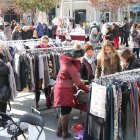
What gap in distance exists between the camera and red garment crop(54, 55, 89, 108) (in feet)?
22.6

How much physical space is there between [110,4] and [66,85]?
31.3 m

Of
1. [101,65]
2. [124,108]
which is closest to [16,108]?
[101,65]

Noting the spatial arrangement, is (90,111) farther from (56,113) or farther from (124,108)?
(56,113)

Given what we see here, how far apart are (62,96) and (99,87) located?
1.35 meters

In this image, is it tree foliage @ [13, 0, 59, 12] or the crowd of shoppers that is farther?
tree foliage @ [13, 0, 59, 12]

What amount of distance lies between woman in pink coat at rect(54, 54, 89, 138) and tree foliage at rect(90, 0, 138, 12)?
30.3 meters

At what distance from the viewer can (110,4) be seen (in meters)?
37.5

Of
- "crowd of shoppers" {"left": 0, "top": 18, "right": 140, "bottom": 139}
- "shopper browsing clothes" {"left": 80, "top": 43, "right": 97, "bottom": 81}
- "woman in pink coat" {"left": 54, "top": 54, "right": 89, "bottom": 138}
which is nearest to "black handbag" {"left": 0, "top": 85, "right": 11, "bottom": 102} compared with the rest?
"crowd of shoppers" {"left": 0, "top": 18, "right": 140, "bottom": 139}

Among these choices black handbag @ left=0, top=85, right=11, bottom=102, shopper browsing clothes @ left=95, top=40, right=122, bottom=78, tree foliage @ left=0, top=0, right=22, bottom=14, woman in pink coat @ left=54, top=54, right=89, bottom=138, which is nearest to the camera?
woman in pink coat @ left=54, top=54, right=89, bottom=138

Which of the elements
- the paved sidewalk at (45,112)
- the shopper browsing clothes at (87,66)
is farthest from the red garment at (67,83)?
the shopper browsing clothes at (87,66)

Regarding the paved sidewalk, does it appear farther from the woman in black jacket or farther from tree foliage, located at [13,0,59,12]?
tree foliage, located at [13,0,59,12]

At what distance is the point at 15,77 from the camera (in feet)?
28.5

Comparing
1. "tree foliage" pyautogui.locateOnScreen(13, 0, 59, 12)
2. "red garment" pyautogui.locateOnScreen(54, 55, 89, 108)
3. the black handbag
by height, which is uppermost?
"tree foliage" pyautogui.locateOnScreen(13, 0, 59, 12)

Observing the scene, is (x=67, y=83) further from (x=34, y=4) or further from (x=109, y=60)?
(x=34, y=4)
